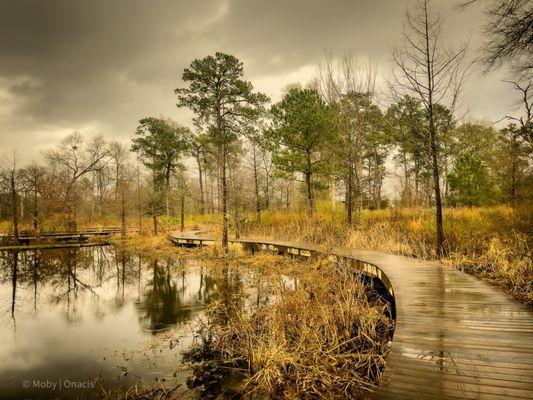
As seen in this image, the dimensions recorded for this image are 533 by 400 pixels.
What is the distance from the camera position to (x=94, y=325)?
781 cm

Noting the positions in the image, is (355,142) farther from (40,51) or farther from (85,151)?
(40,51)

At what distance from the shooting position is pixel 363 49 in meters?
14.7

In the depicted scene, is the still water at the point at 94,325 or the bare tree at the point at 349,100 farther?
the bare tree at the point at 349,100

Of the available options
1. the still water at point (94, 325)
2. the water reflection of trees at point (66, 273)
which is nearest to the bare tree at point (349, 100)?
the still water at point (94, 325)

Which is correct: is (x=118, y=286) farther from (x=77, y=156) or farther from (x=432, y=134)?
(x=77, y=156)

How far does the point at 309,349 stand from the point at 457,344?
1.83 metres

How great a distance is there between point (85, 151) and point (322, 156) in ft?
94.0

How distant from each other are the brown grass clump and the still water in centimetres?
106

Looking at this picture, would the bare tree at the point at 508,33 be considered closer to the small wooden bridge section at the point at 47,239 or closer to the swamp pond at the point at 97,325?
the swamp pond at the point at 97,325

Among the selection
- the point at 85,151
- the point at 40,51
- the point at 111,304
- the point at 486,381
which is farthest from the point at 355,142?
the point at 40,51

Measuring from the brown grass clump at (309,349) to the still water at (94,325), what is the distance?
1057mm

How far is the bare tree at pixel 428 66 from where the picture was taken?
29.4ft

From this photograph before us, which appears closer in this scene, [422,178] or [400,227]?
[400,227]

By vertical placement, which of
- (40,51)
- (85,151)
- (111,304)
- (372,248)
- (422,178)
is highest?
(40,51)
